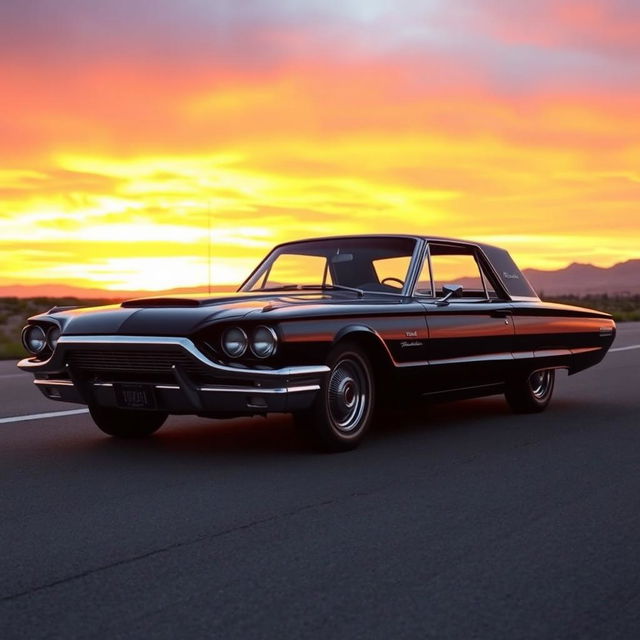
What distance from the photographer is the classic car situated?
708cm

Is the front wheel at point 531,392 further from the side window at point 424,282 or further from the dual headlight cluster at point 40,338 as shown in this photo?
the dual headlight cluster at point 40,338

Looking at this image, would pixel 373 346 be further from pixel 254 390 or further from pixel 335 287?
pixel 254 390

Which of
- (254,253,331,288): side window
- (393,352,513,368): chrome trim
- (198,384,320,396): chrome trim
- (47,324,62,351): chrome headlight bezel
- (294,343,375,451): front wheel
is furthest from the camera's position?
(254,253,331,288): side window

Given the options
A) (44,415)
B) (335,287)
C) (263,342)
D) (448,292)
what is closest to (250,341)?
(263,342)

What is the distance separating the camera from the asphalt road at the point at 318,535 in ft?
12.9

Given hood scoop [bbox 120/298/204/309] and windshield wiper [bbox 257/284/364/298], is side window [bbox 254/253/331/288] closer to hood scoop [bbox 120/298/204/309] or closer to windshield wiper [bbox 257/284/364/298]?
windshield wiper [bbox 257/284/364/298]

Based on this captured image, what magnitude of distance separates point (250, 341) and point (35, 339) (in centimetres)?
193

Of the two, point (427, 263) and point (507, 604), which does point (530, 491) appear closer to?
point (507, 604)

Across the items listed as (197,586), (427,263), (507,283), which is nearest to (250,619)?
(197,586)

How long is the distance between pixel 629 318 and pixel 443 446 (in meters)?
37.8

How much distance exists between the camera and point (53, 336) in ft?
26.2

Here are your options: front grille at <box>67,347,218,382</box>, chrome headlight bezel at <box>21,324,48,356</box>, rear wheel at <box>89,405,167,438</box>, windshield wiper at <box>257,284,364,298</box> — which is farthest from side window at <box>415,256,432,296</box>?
chrome headlight bezel at <box>21,324,48,356</box>

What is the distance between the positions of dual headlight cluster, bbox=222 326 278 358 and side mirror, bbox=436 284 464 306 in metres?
2.06

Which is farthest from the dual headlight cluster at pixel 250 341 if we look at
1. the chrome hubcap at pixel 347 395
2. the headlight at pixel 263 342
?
the chrome hubcap at pixel 347 395
